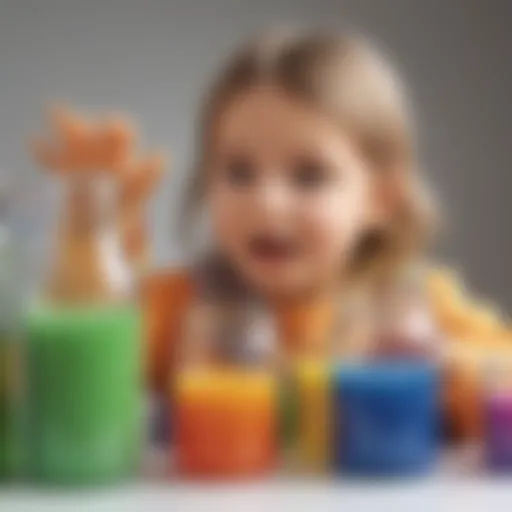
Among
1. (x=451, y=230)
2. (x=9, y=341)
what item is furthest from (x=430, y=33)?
(x=9, y=341)

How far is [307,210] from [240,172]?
55 mm

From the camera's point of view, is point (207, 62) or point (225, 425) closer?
point (225, 425)

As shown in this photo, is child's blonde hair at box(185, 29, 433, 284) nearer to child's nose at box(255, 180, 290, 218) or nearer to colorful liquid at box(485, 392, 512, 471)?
child's nose at box(255, 180, 290, 218)

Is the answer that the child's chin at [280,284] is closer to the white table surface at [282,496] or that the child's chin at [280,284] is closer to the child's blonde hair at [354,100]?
the child's blonde hair at [354,100]

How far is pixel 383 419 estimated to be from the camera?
2.20 ft

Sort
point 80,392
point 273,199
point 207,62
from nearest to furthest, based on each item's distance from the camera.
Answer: point 80,392 < point 273,199 < point 207,62

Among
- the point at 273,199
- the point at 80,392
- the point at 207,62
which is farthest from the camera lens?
the point at 207,62

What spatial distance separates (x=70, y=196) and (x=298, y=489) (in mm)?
206

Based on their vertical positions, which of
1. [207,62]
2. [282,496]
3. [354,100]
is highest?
[207,62]

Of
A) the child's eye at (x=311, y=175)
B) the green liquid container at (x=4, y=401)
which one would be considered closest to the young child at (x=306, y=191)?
the child's eye at (x=311, y=175)

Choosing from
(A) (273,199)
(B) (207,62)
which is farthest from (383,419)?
(B) (207,62)

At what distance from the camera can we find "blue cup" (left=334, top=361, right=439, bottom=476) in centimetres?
67

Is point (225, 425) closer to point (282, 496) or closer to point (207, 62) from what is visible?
point (282, 496)

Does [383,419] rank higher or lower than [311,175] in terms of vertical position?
lower
